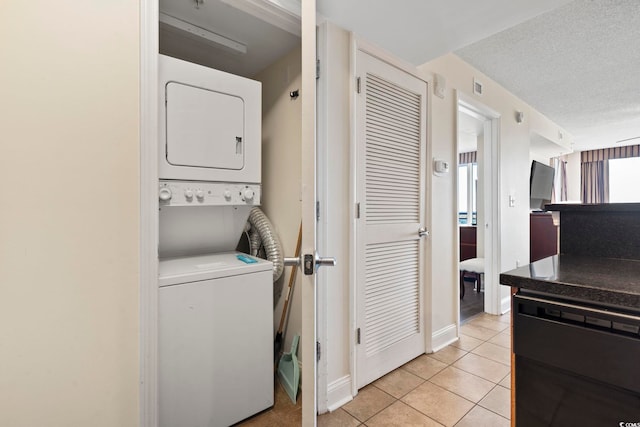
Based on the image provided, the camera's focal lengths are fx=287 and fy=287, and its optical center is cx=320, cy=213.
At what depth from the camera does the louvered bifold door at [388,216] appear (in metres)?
1.82

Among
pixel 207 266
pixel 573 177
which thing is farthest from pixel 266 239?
pixel 573 177

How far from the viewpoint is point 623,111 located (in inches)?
161

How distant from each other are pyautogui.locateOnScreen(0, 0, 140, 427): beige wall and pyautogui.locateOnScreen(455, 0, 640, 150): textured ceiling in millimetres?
2629

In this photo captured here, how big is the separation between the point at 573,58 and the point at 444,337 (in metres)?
2.76

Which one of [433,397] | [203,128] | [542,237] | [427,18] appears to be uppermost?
[427,18]

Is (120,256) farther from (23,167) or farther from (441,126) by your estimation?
(441,126)

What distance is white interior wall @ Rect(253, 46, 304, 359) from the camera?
6.57ft

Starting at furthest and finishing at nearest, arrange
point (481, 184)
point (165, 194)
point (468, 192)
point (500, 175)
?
point (468, 192), point (481, 184), point (500, 175), point (165, 194)

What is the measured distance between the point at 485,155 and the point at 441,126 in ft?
3.67

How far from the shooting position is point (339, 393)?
167 centimetres

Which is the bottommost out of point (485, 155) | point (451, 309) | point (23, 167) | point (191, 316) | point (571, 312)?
point (451, 309)

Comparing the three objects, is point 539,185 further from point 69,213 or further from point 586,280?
point 69,213

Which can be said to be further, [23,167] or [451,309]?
[451,309]

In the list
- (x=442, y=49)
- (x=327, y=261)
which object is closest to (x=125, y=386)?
(x=327, y=261)
